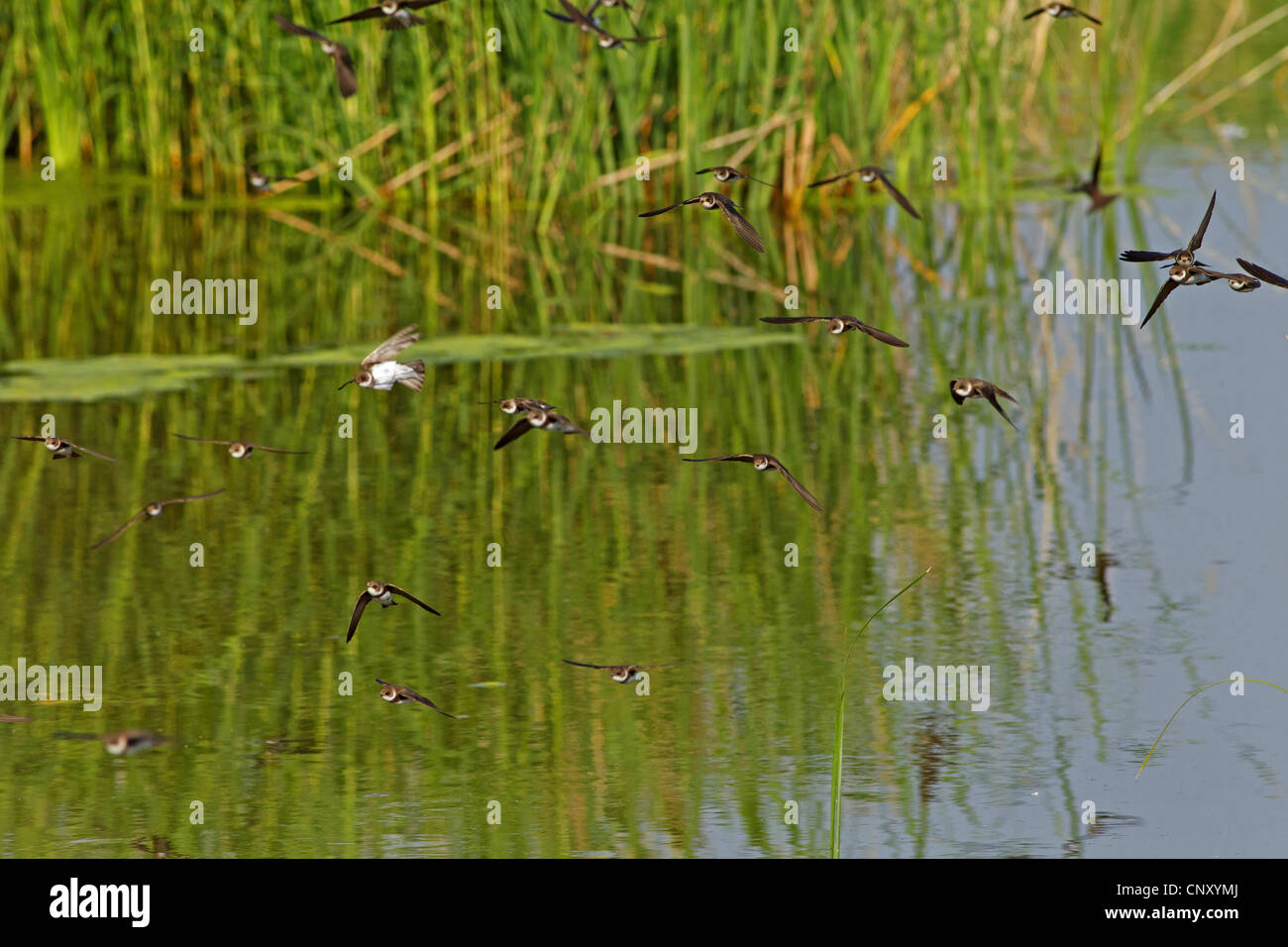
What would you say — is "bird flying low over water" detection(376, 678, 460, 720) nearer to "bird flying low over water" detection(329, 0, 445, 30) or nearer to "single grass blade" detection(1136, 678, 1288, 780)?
"single grass blade" detection(1136, 678, 1288, 780)

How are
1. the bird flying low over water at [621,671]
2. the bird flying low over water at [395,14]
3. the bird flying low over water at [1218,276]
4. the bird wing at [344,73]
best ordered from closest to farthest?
1. the bird flying low over water at [1218,276]
2. the bird flying low over water at [621,671]
3. the bird flying low over water at [395,14]
4. the bird wing at [344,73]

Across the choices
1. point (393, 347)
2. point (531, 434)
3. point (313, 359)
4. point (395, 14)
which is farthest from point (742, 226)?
point (313, 359)

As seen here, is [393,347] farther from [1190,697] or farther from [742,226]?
[1190,697]

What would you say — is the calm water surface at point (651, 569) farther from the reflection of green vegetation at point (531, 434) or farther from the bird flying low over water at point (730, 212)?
the bird flying low over water at point (730, 212)

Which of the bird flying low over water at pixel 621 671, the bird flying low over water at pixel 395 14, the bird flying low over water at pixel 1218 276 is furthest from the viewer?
the bird flying low over water at pixel 395 14

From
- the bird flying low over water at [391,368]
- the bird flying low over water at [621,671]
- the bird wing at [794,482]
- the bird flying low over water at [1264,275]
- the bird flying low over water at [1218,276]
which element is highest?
the bird flying low over water at [391,368]

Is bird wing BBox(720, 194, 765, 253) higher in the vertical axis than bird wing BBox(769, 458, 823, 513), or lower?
higher

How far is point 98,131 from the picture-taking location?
11.1 metres

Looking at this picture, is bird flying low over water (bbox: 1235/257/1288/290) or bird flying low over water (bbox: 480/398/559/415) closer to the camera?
bird flying low over water (bbox: 1235/257/1288/290)

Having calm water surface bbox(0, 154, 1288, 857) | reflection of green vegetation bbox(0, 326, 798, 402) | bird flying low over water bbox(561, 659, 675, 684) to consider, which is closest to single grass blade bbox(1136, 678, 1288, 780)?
calm water surface bbox(0, 154, 1288, 857)

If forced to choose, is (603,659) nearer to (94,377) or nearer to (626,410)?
(626,410)

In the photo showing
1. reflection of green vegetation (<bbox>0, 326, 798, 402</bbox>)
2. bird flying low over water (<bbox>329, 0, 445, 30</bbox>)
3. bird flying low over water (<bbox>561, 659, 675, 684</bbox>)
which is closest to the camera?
bird flying low over water (<bbox>561, 659, 675, 684</bbox>)

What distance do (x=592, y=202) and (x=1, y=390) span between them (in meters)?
4.14

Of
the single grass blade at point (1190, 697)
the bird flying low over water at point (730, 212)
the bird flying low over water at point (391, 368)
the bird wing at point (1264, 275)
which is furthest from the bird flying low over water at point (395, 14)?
the single grass blade at point (1190, 697)
